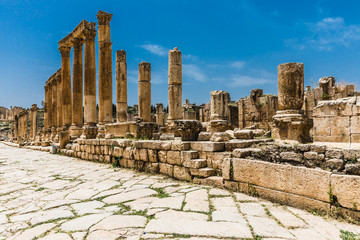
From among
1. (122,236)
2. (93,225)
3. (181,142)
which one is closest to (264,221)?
(122,236)

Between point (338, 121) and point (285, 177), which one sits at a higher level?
point (338, 121)

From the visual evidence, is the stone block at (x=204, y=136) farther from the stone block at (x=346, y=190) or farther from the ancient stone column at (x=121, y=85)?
the ancient stone column at (x=121, y=85)

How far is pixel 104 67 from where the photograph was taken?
14547mm

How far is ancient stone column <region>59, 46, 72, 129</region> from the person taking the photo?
18.5m

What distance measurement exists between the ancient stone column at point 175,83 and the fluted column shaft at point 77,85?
6.89 metres

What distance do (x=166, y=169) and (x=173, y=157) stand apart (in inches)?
16.8

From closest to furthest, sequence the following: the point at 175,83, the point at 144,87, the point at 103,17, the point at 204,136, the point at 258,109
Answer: the point at 204,136, the point at 175,83, the point at 144,87, the point at 103,17, the point at 258,109

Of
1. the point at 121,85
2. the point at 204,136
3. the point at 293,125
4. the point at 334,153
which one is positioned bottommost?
the point at 334,153

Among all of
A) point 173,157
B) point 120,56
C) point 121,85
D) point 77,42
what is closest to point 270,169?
point 173,157

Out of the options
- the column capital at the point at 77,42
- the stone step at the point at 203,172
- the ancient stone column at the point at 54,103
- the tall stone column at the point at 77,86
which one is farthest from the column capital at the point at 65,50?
the stone step at the point at 203,172

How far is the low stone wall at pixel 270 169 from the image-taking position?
3.36 metres

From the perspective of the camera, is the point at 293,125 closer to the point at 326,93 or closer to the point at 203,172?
the point at 203,172

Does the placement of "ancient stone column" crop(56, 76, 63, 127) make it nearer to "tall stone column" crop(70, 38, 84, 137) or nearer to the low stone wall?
"tall stone column" crop(70, 38, 84, 137)

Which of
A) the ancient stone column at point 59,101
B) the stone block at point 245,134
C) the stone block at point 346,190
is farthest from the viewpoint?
the ancient stone column at point 59,101
